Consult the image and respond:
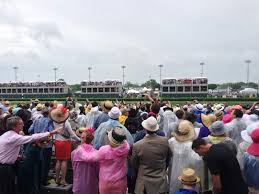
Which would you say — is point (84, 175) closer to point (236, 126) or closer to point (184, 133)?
point (184, 133)

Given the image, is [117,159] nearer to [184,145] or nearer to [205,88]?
[184,145]

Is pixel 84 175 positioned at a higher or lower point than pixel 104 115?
lower

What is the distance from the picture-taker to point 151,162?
17.4 ft

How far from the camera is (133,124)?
7.45m

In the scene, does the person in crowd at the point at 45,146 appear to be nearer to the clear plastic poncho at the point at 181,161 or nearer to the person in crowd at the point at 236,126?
the clear plastic poncho at the point at 181,161

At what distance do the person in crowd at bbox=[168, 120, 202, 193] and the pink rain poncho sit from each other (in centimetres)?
79

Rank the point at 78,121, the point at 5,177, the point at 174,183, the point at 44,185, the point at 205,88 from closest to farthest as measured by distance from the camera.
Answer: the point at 174,183 < the point at 5,177 < the point at 44,185 < the point at 78,121 < the point at 205,88

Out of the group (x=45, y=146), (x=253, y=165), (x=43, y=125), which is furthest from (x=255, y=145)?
(x=43, y=125)

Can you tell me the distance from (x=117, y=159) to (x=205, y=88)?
70.9 meters

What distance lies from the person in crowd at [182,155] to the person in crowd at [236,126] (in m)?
2.46

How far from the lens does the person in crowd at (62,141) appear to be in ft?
23.3

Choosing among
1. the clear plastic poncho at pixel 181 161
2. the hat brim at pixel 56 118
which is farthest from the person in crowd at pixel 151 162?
the hat brim at pixel 56 118

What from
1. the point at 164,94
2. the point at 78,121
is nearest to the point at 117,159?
the point at 78,121

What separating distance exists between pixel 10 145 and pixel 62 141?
158cm
